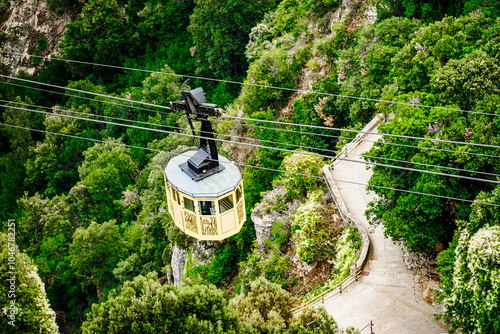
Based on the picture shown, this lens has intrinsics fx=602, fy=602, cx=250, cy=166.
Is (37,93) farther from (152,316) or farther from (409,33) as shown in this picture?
(152,316)

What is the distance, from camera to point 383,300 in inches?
973

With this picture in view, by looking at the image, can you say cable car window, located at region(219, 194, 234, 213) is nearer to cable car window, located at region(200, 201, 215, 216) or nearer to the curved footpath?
cable car window, located at region(200, 201, 215, 216)

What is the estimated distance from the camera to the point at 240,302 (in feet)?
78.1

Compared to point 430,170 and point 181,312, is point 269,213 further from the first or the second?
point 430,170

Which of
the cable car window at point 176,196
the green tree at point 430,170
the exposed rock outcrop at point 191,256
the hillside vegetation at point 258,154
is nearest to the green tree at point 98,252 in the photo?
the hillside vegetation at point 258,154

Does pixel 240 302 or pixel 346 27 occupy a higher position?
pixel 346 27

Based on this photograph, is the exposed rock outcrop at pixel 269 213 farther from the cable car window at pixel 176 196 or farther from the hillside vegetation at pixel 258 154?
the cable car window at pixel 176 196

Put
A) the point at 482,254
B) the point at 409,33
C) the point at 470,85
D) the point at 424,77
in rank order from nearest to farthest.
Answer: the point at 482,254, the point at 470,85, the point at 424,77, the point at 409,33

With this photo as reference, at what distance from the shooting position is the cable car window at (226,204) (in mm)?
19844

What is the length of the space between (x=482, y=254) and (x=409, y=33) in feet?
58.7

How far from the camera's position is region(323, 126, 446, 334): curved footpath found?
23547 mm

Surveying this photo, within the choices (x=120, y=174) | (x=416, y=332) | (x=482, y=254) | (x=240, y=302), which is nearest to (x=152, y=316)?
(x=240, y=302)

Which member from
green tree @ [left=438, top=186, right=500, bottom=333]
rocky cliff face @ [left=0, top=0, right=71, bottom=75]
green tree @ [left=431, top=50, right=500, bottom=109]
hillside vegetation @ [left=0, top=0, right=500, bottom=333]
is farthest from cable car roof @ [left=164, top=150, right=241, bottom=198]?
rocky cliff face @ [left=0, top=0, right=71, bottom=75]

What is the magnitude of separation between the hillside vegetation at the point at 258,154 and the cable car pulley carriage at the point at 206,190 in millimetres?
2012
